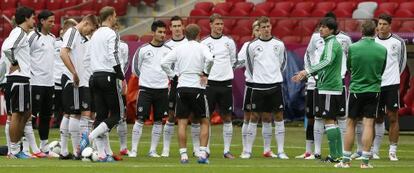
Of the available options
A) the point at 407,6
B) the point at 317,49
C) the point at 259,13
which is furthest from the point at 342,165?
the point at 259,13

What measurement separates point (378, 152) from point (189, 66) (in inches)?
173

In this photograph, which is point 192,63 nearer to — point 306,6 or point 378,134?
point 378,134

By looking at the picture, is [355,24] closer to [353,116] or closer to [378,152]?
[378,152]

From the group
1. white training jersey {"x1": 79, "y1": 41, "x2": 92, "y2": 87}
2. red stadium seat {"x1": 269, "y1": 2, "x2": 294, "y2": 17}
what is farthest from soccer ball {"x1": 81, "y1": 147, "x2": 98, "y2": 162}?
red stadium seat {"x1": 269, "y1": 2, "x2": 294, "y2": 17}

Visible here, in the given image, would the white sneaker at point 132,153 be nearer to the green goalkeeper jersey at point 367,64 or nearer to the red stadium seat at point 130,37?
the green goalkeeper jersey at point 367,64

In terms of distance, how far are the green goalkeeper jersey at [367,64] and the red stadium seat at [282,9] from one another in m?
16.8

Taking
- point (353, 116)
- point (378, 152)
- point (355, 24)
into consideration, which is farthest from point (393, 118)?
point (355, 24)

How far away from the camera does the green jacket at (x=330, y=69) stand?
794 inches

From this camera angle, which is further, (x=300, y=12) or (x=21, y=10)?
(x=300, y=12)

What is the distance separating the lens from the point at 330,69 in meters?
20.5

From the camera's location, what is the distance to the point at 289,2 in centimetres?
3734

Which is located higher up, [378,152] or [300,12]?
[300,12]

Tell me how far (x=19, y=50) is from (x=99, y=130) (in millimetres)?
2189

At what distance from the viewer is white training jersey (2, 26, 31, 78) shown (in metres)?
21.2
